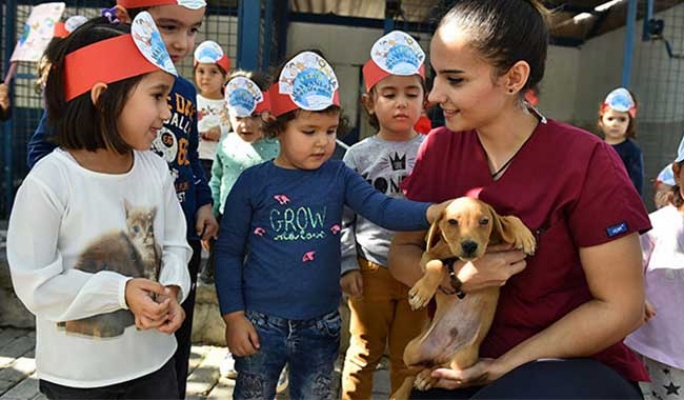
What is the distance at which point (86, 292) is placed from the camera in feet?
5.64

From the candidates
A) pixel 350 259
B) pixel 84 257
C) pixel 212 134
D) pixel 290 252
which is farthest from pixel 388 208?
pixel 212 134

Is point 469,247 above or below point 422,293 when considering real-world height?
above

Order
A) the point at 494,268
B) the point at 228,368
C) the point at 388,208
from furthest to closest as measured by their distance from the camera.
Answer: the point at 228,368
the point at 388,208
the point at 494,268

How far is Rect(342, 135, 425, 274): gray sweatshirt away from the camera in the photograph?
9.89 ft

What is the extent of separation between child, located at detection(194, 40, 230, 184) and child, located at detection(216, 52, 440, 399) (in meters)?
2.76

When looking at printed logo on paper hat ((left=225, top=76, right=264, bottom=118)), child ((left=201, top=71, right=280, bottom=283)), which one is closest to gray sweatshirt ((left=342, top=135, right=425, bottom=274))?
child ((left=201, top=71, right=280, bottom=283))

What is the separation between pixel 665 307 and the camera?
2602 mm

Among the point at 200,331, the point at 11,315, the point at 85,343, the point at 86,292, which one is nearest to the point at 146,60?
the point at 86,292

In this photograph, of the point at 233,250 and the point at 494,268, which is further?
the point at 233,250

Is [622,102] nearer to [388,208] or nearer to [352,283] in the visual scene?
[352,283]

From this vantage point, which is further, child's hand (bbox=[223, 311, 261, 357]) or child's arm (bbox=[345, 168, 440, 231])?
child's hand (bbox=[223, 311, 261, 357])

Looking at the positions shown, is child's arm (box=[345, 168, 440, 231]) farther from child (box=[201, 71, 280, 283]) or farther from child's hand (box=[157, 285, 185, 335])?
child (box=[201, 71, 280, 283])

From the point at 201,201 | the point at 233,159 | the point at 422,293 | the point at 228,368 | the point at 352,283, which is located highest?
the point at 233,159

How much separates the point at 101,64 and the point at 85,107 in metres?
0.14
